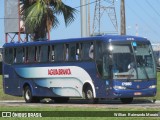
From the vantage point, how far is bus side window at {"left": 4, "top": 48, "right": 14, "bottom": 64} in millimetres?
32947

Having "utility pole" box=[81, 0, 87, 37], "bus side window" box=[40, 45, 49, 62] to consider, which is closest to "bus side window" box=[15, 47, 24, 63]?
"bus side window" box=[40, 45, 49, 62]

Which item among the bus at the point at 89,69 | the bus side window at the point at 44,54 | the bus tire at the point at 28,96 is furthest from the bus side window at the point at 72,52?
the bus tire at the point at 28,96

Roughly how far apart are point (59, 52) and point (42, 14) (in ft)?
17.6

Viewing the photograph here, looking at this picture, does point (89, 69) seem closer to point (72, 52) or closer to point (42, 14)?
point (72, 52)

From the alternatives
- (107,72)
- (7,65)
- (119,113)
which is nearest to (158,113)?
A: (119,113)

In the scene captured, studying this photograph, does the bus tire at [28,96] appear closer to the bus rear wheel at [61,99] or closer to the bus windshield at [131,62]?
the bus rear wheel at [61,99]

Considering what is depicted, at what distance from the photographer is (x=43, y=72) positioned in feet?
100

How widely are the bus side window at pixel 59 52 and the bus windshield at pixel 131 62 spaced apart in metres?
3.25

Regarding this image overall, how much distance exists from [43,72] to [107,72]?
4.86 m

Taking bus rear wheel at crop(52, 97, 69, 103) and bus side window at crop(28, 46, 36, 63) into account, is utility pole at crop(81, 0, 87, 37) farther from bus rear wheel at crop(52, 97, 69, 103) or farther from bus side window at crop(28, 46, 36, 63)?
bus rear wheel at crop(52, 97, 69, 103)

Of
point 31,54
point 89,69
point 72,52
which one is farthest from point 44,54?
point 89,69

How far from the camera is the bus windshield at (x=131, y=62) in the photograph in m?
26.7

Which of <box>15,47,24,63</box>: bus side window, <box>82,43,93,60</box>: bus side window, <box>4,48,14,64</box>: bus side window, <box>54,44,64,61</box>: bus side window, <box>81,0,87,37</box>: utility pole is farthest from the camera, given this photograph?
<box>81,0,87,37</box>: utility pole

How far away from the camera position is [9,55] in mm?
33125
